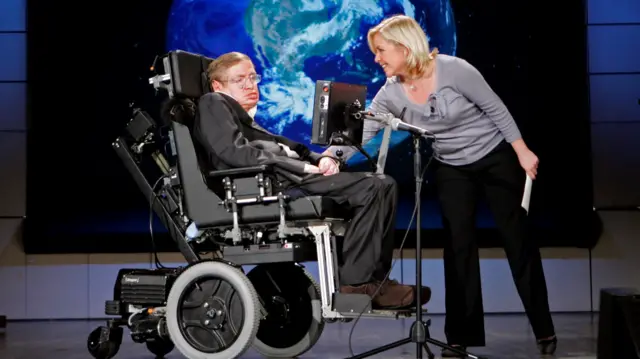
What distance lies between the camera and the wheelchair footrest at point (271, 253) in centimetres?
301

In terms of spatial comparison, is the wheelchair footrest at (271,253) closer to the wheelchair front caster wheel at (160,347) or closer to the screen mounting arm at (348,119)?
the screen mounting arm at (348,119)

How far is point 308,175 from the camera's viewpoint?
121 inches

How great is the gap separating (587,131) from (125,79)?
2.90 metres

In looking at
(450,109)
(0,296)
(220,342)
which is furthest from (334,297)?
(0,296)

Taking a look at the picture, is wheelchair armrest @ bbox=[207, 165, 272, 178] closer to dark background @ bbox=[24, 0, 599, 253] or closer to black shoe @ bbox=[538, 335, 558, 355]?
black shoe @ bbox=[538, 335, 558, 355]

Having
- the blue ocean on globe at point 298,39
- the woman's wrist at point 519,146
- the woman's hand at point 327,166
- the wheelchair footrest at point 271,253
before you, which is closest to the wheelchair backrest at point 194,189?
the wheelchair footrest at point 271,253

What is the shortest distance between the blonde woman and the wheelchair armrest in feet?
1.38

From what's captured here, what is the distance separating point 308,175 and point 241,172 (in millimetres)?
241

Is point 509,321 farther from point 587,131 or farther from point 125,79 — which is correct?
point 125,79

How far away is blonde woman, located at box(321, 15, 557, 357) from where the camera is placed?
339 cm

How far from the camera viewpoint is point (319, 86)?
3018mm

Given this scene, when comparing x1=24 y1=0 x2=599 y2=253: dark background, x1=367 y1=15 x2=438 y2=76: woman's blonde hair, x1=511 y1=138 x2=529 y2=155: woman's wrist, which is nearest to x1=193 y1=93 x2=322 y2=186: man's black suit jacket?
x1=367 y1=15 x2=438 y2=76: woman's blonde hair

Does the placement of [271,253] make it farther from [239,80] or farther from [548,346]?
[548,346]

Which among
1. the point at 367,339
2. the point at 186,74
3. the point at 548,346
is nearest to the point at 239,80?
the point at 186,74
